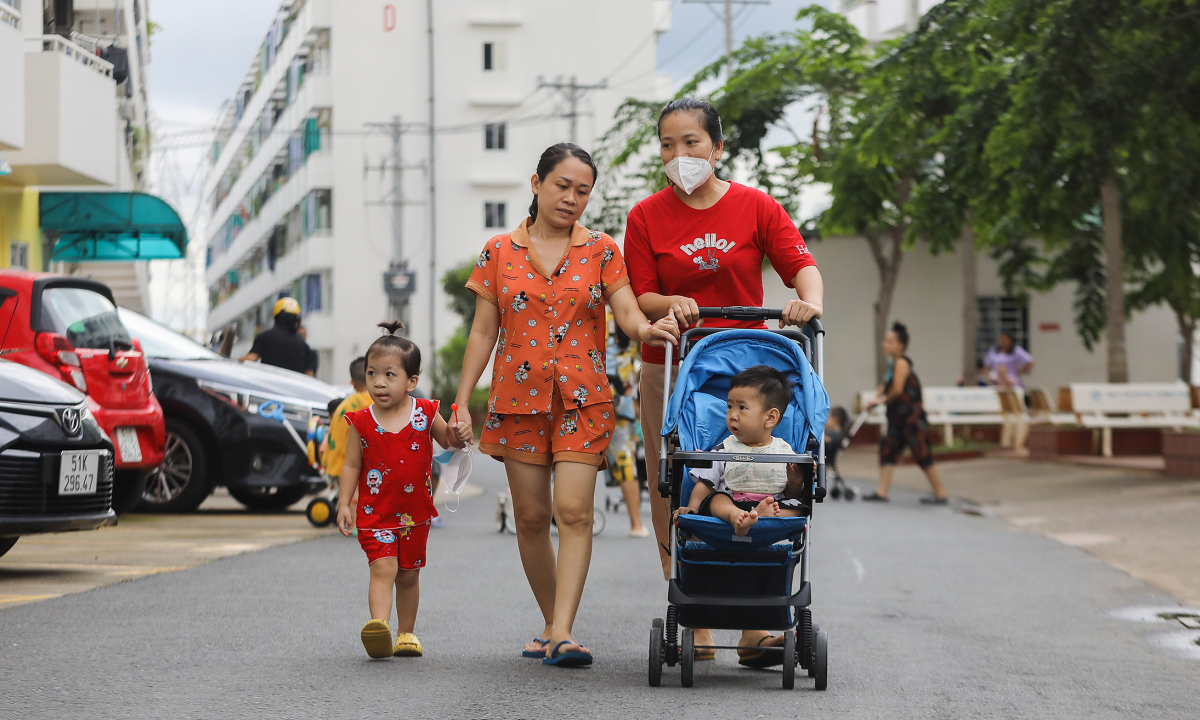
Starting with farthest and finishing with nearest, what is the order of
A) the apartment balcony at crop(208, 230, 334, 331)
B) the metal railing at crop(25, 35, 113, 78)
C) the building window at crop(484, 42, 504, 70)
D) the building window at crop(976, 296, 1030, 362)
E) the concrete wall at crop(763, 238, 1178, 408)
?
the building window at crop(484, 42, 504, 70) < the apartment balcony at crop(208, 230, 334, 331) < the building window at crop(976, 296, 1030, 362) < the concrete wall at crop(763, 238, 1178, 408) < the metal railing at crop(25, 35, 113, 78)

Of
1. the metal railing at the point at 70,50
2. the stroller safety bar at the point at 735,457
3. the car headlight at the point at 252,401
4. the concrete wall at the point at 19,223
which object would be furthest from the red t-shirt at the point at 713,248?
the concrete wall at the point at 19,223

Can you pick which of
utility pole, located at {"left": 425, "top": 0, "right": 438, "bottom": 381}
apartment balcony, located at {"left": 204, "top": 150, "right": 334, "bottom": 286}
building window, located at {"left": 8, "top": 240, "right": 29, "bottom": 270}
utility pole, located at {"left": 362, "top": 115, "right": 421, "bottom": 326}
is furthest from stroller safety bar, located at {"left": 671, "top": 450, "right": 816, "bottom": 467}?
apartment balcony, located at {"left": 204, "top": 150, "right": 334, "bottom": 286}

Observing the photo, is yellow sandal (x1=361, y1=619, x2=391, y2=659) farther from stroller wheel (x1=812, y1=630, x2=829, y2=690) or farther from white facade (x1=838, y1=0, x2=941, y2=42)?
white facade (x1=838, y1=0, x2=941, y2=42)

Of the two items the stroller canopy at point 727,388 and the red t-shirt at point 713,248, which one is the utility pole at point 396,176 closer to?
the red t-shirt at point 713,248

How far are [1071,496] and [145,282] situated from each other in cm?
2850

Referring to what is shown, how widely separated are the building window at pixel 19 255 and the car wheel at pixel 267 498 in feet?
21.9

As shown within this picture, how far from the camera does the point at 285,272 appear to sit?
62.0m

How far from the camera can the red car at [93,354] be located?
9414 mm

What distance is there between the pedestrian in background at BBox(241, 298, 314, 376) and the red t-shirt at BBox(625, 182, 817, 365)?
30.6 ft

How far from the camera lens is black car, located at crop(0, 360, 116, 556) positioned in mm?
7430

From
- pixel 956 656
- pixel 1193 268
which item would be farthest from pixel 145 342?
pixel 1193 268

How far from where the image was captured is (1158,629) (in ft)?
23.9

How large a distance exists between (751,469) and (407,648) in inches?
63.7

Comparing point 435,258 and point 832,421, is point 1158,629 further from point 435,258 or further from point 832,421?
point 435,258
